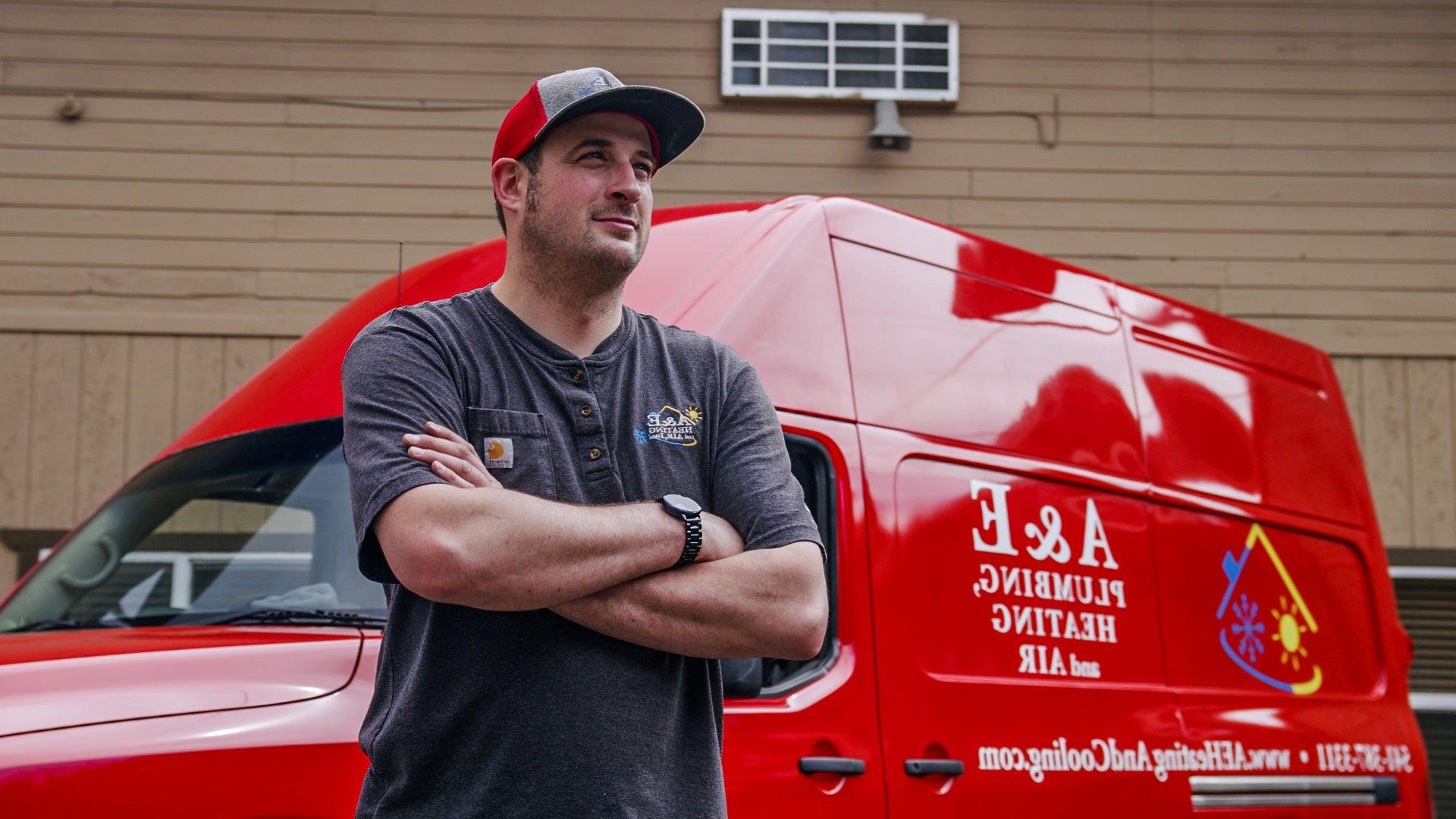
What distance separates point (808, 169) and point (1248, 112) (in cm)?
257

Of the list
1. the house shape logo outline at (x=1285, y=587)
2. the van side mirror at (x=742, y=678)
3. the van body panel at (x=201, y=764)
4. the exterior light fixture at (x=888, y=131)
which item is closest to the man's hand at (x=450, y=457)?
the van body panel at (x=201, y=764)

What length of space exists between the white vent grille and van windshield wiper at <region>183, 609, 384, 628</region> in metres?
5.77

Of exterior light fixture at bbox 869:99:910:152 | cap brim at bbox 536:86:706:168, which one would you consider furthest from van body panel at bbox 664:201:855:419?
exterior light fixture at bbox 869:99:910:152

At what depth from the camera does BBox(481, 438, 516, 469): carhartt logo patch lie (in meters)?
2.05

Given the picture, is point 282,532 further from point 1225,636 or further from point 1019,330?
point 1225,636

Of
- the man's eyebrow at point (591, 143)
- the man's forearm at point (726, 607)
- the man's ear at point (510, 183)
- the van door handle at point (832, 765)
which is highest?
the man's eyebrow at point (591, 143)

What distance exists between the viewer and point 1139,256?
27.8ft

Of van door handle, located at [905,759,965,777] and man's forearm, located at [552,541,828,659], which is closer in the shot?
man's forearm, located at [552,541,828,659]

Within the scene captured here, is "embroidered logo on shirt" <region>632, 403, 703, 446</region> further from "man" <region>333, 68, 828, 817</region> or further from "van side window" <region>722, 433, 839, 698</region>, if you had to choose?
"van side window" <region>722, 433, 839, 698</region>

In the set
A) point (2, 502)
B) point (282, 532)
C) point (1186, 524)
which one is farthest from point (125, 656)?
point (2, 502)

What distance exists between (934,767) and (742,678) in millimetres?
692

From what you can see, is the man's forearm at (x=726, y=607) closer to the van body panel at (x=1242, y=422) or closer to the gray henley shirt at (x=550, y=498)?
the gray henley shirt at (x=550, y=498)

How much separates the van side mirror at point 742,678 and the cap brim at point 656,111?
3.73 feet

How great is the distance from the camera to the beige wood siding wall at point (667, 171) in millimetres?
7984
